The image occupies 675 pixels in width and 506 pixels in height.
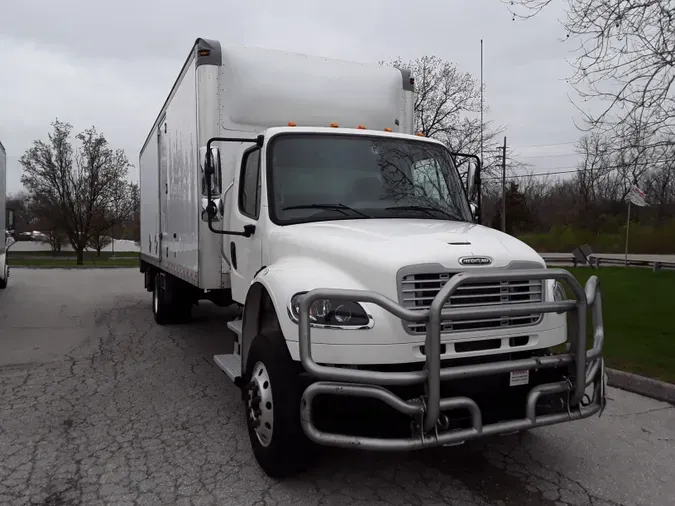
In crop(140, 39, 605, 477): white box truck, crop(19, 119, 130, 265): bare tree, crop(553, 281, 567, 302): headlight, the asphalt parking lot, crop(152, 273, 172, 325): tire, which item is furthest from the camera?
crop(19, 119, 130, 265): bare tree

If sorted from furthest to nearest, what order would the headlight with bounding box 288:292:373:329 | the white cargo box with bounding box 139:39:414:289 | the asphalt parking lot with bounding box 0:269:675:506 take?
the white cargo box with bounding box 139:39:414:289
the asphalt parking lot with bounding box 0:269:675:506
the headlight with bounding box 288:292:373:329

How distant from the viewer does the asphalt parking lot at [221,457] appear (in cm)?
356

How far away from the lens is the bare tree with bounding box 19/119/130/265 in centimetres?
3641

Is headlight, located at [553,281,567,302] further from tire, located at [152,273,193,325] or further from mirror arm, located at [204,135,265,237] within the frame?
tire, located at [152,273,193,325]

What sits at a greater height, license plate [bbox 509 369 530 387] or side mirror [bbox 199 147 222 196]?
side mirror [bbox 199 147 222 196]

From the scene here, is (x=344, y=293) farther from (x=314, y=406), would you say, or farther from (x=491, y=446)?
(x=491, y=446)

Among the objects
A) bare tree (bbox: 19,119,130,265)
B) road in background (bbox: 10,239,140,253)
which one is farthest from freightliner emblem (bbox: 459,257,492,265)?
road in background (bbox: 10,239,140,253)

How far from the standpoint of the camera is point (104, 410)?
516 cm

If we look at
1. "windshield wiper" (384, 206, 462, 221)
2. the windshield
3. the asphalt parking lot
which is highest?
the windshield

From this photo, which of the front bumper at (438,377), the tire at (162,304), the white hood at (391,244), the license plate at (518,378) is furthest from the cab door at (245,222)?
the tire at (162,304)

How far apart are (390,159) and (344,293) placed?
2.17m

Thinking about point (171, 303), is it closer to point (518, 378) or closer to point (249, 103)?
point (249, 103)

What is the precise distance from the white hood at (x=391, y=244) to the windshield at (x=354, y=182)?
0.21 metres

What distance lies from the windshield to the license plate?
1.57m
